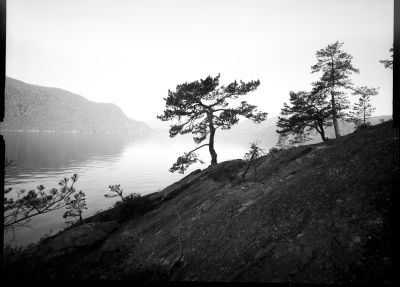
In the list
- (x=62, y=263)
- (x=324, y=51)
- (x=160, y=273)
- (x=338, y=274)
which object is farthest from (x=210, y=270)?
(x=324, y=51)

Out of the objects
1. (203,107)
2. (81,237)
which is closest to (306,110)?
(203,107)

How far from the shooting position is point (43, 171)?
72.1 m

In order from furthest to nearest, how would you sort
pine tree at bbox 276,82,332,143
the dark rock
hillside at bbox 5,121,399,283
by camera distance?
pine tree at bbox 276,82,332,143
the dark rock
hillside at bbox 5,121,399,283

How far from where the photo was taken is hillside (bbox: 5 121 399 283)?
738 centimetres

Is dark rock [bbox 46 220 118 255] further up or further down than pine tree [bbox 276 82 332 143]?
further down

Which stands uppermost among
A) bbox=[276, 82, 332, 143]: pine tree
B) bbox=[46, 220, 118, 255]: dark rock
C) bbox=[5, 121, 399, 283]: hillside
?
bbox=[276, 82, 332, 143]: pine tree

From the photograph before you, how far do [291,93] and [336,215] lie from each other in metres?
24.7

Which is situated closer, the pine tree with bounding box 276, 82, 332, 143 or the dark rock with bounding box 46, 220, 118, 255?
the dark rock with bounding box 46, 220, 118, 255

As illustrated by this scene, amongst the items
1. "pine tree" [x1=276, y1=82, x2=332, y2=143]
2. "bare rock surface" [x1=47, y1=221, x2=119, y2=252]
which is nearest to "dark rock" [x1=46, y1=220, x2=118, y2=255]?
"bare rock surface" [x1=47, y1=221, x2=119, y2=252]

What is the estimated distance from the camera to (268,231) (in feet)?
35.5

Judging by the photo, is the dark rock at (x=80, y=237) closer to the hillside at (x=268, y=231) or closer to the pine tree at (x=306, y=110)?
the hillside at (x=268, y=231)

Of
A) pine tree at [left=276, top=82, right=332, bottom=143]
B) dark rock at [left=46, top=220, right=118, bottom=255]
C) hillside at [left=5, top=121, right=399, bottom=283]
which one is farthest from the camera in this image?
pine tree at [left=276, top=82, right=332, bottom=143]

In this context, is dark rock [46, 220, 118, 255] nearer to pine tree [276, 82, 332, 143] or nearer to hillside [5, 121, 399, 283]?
hillside [5, 121, 399, 283]

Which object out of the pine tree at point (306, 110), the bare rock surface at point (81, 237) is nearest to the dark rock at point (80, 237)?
the bare rock surface at point (81, 237)
